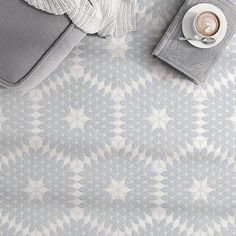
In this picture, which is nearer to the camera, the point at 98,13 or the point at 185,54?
the point at 98,13

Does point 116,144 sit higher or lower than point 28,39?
lower

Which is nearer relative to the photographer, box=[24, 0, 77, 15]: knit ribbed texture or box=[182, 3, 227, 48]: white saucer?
box=[24, 0, 77, 15]: knit ribbed texture

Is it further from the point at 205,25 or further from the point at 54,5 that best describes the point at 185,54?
the point at 54,5

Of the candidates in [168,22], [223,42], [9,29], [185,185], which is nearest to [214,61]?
[223,42]

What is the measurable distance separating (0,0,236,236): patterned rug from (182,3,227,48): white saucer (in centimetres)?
7

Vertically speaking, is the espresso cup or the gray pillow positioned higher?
the espresso cup

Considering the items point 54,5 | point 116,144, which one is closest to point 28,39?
point 54,5

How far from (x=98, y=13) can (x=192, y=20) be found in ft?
0.87

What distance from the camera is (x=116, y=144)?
3.96 feet

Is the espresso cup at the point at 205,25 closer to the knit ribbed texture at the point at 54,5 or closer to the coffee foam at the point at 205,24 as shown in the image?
the coffee foam at the point at 205,24

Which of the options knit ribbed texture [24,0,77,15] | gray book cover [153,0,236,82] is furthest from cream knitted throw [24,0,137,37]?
gray book cover [153,0,236,82]

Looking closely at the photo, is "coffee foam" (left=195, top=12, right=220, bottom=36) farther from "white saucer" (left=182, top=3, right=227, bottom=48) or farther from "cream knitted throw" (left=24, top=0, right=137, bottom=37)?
"cream knitted throw" (left=24, top=0, right=137, bottom=37)

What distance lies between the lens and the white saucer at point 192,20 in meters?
1.15

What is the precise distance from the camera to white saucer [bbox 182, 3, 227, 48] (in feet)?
3.77
